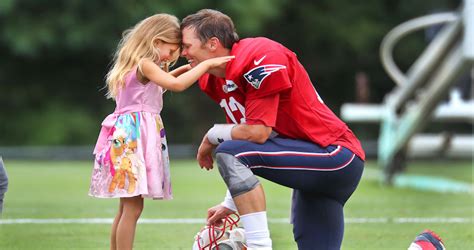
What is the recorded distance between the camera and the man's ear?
17.4ft

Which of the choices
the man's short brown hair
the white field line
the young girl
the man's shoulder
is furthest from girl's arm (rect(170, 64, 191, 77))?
the white field line

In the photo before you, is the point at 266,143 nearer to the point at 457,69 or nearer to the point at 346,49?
the point at 457,69

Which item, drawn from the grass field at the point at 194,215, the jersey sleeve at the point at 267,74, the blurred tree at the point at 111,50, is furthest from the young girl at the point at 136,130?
the blurred tree at the point at 111,50

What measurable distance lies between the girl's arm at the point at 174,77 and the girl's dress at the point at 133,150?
17 centimetres

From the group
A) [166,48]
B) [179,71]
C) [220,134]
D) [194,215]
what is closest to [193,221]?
[194,215]

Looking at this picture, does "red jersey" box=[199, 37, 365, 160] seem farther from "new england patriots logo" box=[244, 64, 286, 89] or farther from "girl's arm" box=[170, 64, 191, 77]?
"girl's arm" box=[170, 64, 191, 77]

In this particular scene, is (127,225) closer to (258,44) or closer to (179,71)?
(179,71)

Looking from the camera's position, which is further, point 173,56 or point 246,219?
point 173,56

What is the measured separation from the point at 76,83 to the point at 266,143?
75.0ft

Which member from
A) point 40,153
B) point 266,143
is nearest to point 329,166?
point 266,143

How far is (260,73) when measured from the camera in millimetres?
5031

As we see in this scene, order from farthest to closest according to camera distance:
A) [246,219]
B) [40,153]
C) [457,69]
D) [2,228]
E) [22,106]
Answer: [22,106]
[40,153]
[457,69]
[2,228]
[246,219]

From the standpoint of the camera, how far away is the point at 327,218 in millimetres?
5387

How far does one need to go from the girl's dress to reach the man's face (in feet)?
1.32
